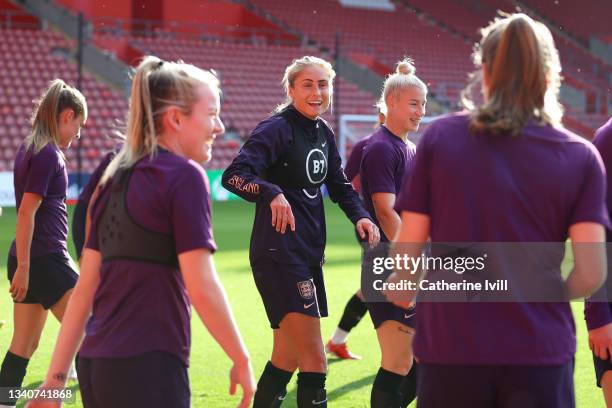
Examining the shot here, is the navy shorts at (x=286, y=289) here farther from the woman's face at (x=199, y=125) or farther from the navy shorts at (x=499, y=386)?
the navy shorts at (x=499, y=386)

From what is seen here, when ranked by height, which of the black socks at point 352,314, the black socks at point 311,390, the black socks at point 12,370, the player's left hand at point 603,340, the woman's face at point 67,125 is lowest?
the black socks at point 352,314

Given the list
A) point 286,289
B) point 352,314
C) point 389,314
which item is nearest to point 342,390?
point 352,314

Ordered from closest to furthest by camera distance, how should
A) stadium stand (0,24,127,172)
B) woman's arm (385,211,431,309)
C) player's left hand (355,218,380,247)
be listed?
woman's arm (385,211,431,309)
player's left hand (355,218,380,247)
stadium stand (0,24,127,172)

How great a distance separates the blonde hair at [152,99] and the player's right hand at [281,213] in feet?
5.56

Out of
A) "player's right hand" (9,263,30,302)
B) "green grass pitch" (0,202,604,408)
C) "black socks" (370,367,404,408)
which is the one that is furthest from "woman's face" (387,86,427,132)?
"player's right hand" (9,263,30,302)

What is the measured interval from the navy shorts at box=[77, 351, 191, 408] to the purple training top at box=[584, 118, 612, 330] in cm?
148

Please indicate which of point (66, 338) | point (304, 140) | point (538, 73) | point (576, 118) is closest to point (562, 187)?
point (538, 73)

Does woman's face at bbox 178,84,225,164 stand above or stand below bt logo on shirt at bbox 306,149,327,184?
above

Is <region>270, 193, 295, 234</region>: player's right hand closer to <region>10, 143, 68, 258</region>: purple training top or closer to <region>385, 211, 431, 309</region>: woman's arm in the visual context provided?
<region>10, 143, 68, 258</region>: purple training top

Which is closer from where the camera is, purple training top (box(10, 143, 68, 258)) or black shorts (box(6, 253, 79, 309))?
purple training top (box(10, 143, 68, 258))

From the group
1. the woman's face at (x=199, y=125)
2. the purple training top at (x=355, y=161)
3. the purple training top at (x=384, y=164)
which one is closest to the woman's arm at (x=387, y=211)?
the purple training top at (x=384, y=164)

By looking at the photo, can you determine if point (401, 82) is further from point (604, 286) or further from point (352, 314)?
point (352, 314)

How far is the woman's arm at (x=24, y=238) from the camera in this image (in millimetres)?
5023

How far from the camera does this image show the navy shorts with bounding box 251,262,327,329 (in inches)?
191
